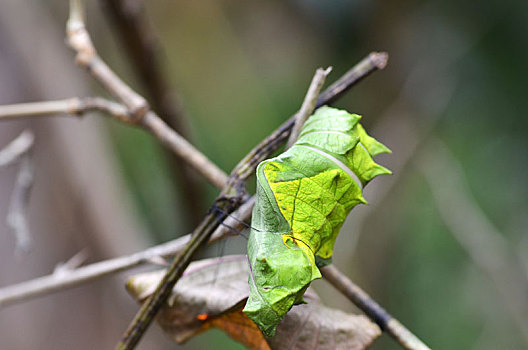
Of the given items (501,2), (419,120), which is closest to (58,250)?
(419,120)

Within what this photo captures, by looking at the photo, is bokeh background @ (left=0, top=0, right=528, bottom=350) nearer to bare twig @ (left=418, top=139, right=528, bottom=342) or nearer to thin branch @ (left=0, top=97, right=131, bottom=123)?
bare twig @ (left=418, top=139, right=528, bottom=342)

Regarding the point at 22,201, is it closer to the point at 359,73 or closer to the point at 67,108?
the point at 67,108

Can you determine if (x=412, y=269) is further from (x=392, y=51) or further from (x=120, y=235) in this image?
(x=120, y=235)

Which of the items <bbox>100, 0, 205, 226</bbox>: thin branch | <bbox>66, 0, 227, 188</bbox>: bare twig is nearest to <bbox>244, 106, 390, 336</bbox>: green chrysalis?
<bbox>66, 0, 227, 188</bbox>: bare twig

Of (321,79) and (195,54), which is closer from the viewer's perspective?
(321,79)

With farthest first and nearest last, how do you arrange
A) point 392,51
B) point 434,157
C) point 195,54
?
point 195,54
point 392,51
point 434,157

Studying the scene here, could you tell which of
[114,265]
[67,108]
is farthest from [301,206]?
[67,108]
